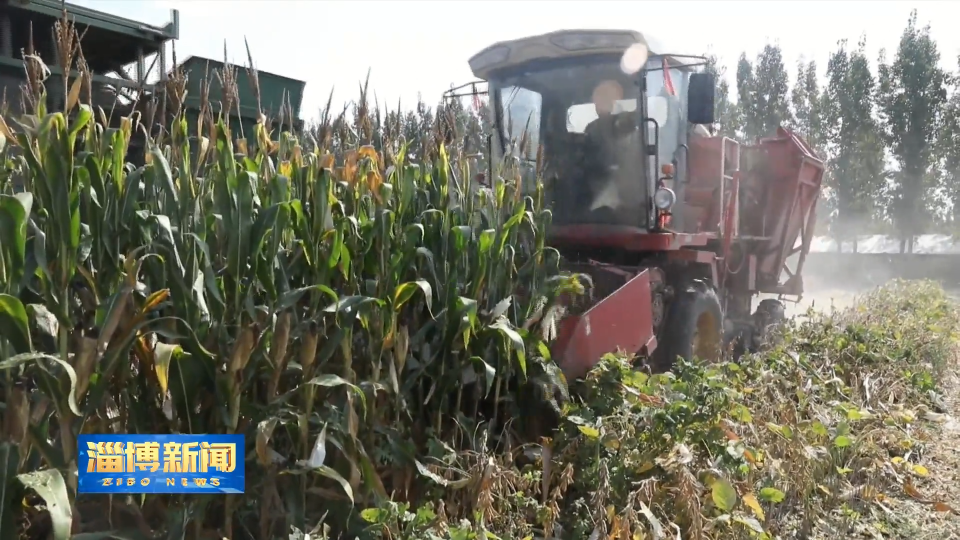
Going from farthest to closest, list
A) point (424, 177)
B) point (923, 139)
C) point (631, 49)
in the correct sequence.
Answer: point (923, 139) → point (631, 49) → point (424, 177)

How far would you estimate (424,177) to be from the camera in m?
3.24

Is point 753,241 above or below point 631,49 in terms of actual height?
below

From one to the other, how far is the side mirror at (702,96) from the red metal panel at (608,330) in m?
1.38

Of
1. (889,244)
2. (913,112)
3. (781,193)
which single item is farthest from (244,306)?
(889,244)

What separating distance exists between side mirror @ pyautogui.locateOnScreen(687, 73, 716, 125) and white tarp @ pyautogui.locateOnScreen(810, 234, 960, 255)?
2929 cm

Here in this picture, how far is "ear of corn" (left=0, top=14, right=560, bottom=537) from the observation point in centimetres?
196

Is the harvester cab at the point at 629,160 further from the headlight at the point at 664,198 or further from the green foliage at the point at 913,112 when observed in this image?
the green foliage at the point at 913,112

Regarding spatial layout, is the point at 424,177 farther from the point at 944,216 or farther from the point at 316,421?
the point at 944,216

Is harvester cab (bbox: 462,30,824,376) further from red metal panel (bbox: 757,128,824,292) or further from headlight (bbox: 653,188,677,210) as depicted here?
red metal panel (bbox: 757,128,824,292)

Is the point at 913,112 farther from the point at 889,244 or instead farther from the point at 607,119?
the point at 607,119

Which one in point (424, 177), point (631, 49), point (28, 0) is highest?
point (28, 0)

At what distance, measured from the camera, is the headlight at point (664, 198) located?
498cm

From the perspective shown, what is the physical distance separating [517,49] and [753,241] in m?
3.37

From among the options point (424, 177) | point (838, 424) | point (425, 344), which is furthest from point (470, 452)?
point (838, 424)
